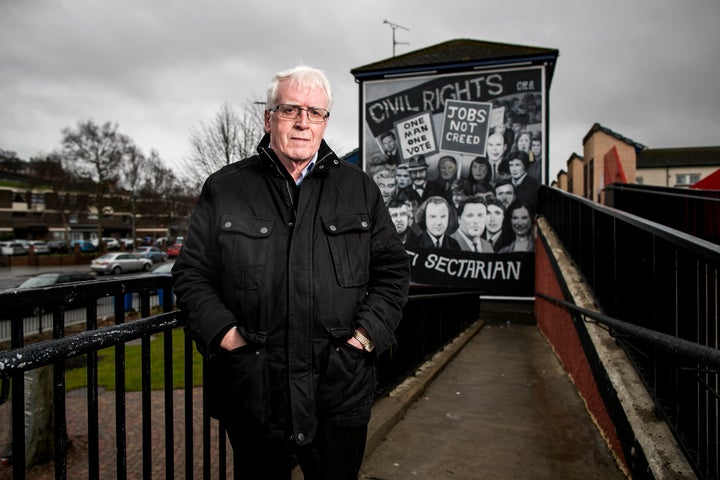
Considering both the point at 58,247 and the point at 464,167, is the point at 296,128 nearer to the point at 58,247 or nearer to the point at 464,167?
the point at 464,167

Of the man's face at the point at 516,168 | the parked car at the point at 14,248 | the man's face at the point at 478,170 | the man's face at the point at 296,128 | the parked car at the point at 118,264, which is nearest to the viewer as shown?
the man's face at the point at 296,128

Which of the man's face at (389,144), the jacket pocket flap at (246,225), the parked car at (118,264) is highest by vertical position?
the man's face at (389,144)

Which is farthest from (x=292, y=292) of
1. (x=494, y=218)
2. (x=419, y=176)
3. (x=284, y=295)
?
(x=419, y=176)

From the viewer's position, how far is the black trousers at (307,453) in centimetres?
183

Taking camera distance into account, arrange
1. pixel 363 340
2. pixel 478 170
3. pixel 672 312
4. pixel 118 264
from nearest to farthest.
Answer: pixel 363 340 → pixel 672 312 → pixel 478 170 → pixel 118 264

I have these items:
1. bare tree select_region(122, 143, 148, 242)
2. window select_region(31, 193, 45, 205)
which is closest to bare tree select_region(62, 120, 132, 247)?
bare tree select_region(122, 143, 148, 242)

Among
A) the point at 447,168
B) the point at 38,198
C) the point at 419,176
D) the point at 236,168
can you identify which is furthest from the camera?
the point at 38,198

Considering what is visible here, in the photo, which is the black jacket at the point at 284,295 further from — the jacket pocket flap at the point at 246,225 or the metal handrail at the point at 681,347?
the metal handrail at the point at 681,347

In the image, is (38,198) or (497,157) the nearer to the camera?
(497,157)

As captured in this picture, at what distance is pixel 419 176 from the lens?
45.4 feet

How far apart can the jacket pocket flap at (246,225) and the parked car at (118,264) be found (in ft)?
119

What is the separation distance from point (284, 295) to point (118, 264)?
121 feet

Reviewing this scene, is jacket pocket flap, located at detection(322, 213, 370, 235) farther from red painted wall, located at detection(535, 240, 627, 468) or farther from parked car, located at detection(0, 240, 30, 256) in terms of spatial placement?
parked car, located at detection(0, 240, 30, 256)

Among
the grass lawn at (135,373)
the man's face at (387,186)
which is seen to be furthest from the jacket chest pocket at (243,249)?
the man's face at (387,186)
